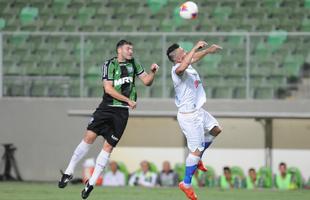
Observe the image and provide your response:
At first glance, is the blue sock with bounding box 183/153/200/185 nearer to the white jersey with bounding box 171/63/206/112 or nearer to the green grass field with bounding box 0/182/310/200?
the white jersey with bounding box 171/63/206/112

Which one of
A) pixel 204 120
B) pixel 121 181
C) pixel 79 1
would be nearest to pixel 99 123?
pixel 204 120

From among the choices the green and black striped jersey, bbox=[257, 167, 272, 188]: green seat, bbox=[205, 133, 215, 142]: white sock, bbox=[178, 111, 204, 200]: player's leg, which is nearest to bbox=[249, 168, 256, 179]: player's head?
bbox=[257, 167, 272, 188]: green seat

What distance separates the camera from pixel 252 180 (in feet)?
64.1

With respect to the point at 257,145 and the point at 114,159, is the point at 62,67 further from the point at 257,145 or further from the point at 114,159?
the point at 257,145

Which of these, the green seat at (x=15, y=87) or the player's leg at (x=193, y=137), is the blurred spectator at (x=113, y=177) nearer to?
the green seat at (x=15, y=87)

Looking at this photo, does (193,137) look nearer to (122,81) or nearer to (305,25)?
(122,81)

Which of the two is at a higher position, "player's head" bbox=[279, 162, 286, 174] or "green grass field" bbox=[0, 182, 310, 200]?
"player's head" bbox=[279, 162, 286, 174]

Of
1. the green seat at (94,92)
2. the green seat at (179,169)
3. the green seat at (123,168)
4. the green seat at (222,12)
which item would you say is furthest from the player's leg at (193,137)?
the green seat at (222,12)

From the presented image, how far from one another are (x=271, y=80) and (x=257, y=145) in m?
1.62

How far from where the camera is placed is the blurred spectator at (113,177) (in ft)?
65.3

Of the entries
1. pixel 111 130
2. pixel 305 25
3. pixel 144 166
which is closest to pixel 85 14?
pixel 144 166

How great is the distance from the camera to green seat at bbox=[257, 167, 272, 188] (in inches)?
761

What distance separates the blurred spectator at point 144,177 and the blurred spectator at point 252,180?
2025mm

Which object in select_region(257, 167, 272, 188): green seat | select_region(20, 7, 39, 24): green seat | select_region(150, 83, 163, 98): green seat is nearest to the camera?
select_region(257, 167, 272, 188): green seat
